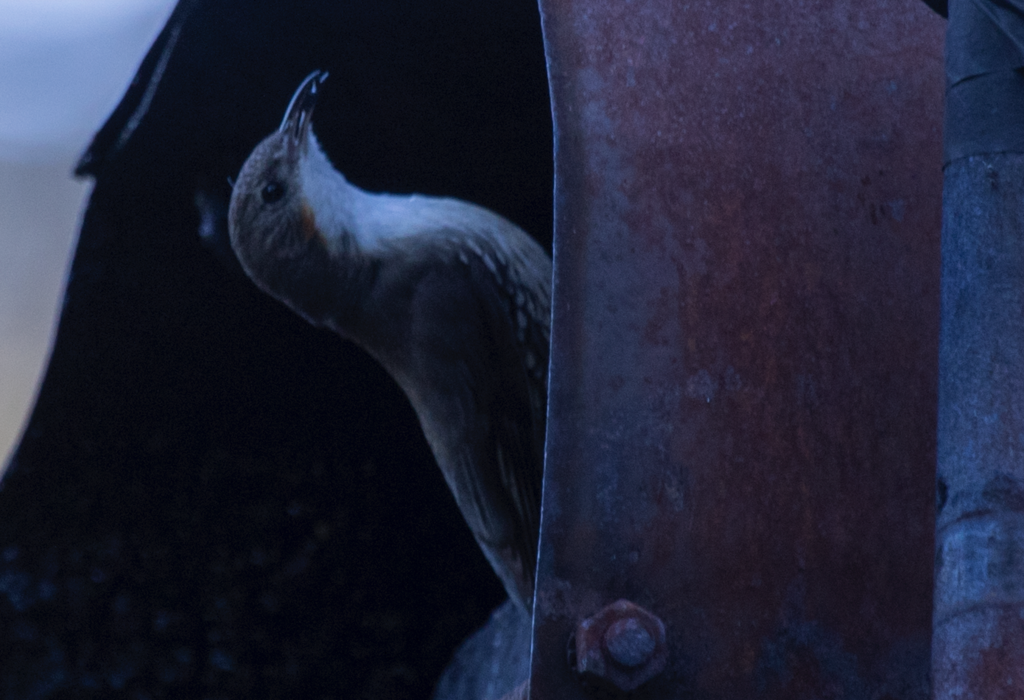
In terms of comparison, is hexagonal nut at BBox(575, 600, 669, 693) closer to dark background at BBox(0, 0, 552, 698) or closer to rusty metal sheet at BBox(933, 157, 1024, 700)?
rusty metal sheet at BBox(933, 157, 1024, 700)

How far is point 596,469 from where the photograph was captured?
4.46 ft

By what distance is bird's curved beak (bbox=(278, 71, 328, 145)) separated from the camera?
2316 mm

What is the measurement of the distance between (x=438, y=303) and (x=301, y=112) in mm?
404

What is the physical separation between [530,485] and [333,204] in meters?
0.58

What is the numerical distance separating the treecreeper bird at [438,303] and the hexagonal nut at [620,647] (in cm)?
90

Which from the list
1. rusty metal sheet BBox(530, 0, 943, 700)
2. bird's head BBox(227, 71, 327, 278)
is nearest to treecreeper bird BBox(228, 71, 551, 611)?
bird's head BBox(227, 71, 327, 278)

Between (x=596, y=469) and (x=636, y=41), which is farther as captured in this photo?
(x=636, y=41)

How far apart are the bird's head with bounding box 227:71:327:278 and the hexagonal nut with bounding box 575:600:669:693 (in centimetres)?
116

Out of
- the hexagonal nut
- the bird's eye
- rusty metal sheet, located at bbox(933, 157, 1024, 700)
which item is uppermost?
the bird's eye

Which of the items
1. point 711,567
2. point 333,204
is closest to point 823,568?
point 711,567

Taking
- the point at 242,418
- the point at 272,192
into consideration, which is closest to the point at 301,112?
the point at 272,192

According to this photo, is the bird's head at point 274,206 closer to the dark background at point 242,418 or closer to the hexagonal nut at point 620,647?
the dark background at point 242,418

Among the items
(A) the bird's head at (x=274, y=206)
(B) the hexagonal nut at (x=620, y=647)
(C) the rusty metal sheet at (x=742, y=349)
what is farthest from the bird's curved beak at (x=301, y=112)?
(B) the hexagonal nut at (x=620, y=647)

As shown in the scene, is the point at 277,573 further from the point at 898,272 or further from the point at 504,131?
the point at 898,272
